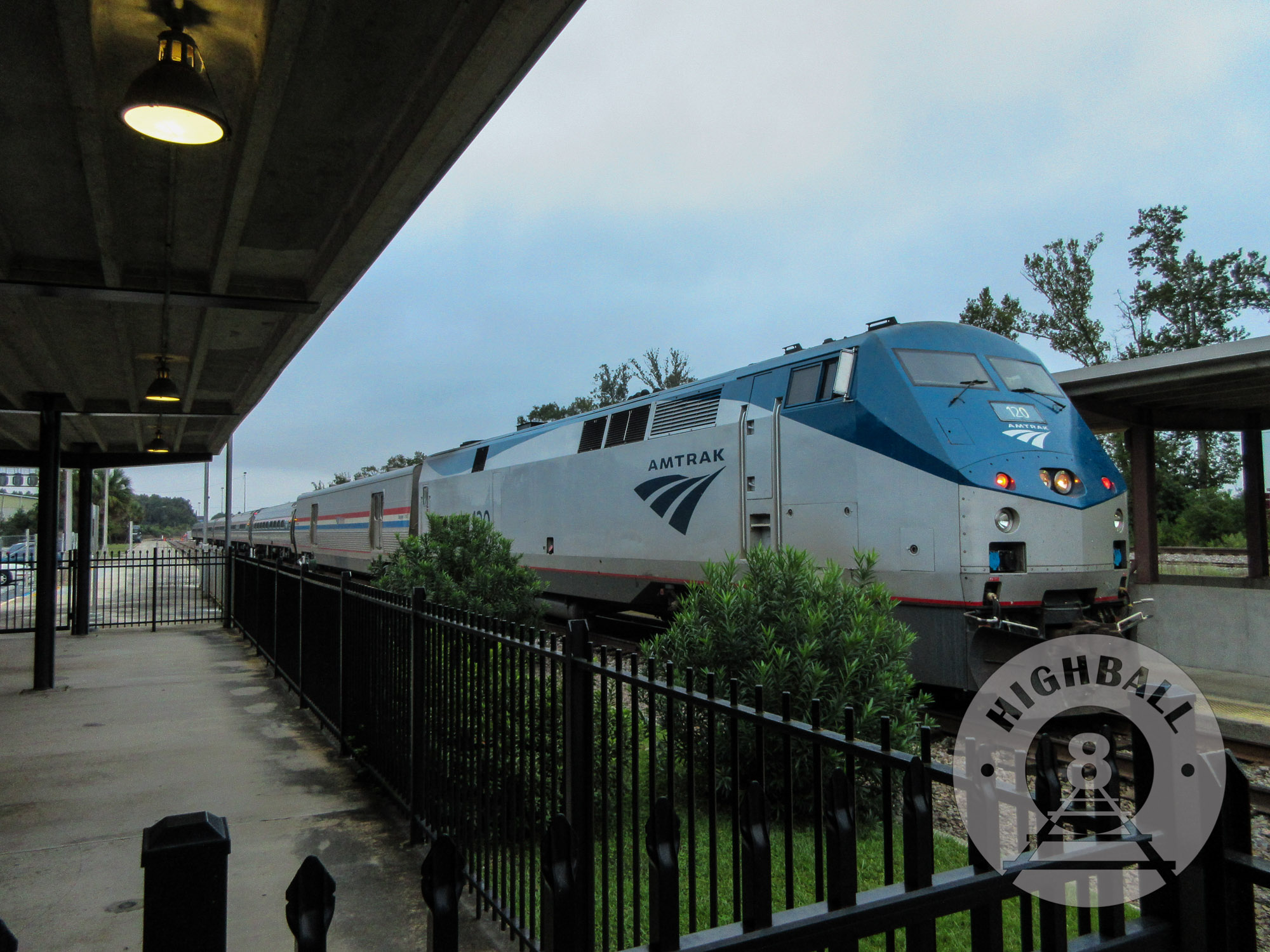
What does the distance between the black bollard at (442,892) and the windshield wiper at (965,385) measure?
300 inches

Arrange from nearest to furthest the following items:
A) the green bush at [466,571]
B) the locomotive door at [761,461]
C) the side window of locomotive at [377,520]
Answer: the green bush at [466,571], the locomotive door at [761,461], the side window of locomotive at [377,520]

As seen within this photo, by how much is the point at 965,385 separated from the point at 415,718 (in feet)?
20.4

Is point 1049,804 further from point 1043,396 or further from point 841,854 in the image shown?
point 1043,396

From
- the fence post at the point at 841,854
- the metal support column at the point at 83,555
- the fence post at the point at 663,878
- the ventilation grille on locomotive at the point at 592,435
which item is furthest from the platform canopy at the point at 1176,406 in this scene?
the metal support column at the point at 83,555

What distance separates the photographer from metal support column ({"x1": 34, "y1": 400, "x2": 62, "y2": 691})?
9.59 meters

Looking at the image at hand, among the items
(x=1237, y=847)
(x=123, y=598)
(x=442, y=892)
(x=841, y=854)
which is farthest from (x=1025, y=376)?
(x=123, y=598)

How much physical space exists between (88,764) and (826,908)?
274 inches

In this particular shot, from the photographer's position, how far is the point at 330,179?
5.47 meters

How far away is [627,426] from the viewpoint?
12180mm

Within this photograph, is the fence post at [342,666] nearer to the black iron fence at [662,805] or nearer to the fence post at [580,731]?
the black iron fence at [662,805]

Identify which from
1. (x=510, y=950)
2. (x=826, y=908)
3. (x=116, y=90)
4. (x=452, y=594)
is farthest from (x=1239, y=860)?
(x=452, y=594)

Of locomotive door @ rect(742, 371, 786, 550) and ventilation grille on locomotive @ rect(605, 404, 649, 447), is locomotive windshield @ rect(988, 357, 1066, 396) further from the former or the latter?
ventilation grille on locomotive @ rect(605, 404, 649, 447)

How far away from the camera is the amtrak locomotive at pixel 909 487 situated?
754 centimetres

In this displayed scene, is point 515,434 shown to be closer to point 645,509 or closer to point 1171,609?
point 645,509
